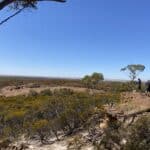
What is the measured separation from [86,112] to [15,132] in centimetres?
386

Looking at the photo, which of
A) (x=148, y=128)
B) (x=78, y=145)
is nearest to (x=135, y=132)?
(x=148, y=128)

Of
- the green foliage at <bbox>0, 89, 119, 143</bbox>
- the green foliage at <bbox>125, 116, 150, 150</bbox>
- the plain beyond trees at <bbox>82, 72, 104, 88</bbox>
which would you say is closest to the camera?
the green foliage at <bbox>125, 116, 150, 150</bbox>

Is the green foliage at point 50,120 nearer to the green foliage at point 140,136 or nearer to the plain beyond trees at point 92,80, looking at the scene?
the green foliage at point 140,136

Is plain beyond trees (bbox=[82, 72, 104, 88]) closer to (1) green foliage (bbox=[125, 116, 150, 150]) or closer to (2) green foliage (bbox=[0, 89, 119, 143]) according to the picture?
(2) green foliage (bbox=[0, 89, 119, 143])

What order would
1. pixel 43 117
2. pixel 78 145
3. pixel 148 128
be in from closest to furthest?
1. pixel 148 128
2. pixel 78 145
3. pixel 43 117

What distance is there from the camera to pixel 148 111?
45.5 feet

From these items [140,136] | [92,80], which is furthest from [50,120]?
[92,80]

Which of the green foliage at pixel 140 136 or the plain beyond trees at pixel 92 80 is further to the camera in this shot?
the plain beyond trees at pixel 92 80

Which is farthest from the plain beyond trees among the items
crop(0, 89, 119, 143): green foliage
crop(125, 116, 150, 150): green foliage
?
crop(125, 116, 150, 150): green foliage

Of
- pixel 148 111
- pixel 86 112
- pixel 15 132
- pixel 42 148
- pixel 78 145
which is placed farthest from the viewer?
pixel 15 132

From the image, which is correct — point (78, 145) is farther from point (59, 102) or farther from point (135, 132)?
point (59, 102)

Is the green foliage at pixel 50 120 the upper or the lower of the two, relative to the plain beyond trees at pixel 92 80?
lower

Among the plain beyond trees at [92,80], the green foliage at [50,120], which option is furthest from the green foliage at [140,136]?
the plain beyond trees at [92,80]

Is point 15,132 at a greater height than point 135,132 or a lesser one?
lesser
